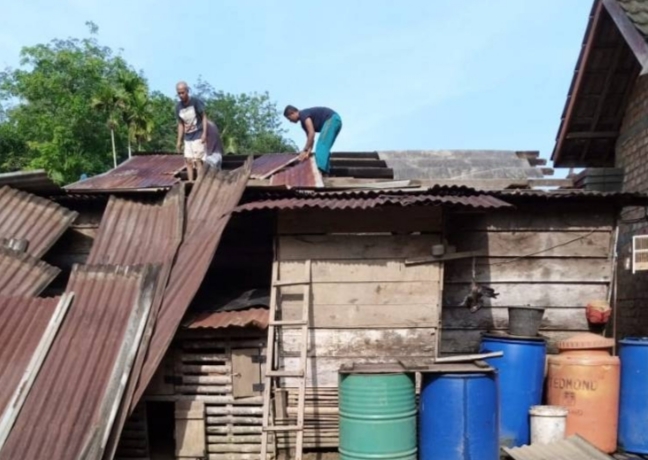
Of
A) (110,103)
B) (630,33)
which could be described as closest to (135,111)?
(110,103)

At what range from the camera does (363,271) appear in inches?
255

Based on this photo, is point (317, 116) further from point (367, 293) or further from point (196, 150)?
point (367, 293)

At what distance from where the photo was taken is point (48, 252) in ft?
24.3

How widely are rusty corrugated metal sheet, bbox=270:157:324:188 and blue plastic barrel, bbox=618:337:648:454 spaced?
13.0ft

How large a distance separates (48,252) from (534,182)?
21.5ft

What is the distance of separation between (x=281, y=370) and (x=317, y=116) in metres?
4.27

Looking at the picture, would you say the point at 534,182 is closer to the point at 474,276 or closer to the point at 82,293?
the point at 474,276

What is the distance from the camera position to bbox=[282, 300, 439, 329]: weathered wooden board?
20.9ft

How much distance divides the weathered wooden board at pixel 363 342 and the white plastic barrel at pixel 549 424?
4.00ft

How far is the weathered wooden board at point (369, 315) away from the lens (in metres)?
6.38

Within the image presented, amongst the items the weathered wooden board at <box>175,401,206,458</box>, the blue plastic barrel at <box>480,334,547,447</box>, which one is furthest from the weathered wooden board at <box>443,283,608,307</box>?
the weathered wooden board at <box>175,401,206,458</box>


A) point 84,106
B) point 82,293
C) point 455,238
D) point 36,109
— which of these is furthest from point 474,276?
point 36,109

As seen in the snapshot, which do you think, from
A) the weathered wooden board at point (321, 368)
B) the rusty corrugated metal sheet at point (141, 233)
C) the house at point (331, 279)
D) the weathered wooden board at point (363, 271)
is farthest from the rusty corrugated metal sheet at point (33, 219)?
the weathered wooden board at point (321, 368)

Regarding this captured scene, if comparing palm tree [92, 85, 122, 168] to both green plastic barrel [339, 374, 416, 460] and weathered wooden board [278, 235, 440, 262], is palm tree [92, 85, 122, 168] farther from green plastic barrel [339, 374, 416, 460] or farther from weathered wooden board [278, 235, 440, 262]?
green plastic barrel [339, 374, 416, 460]
